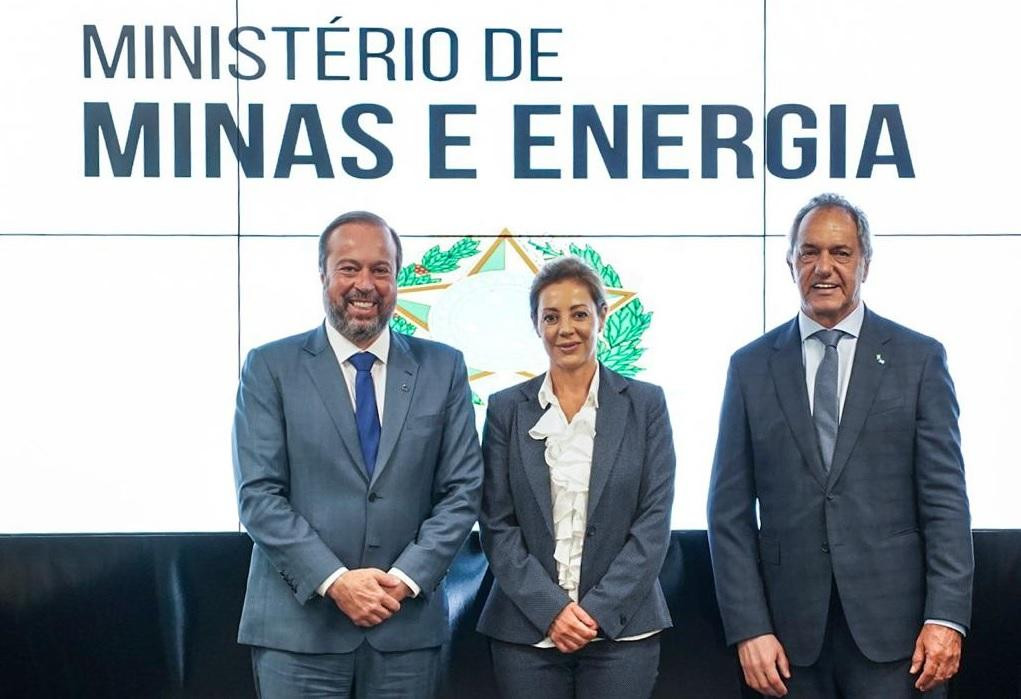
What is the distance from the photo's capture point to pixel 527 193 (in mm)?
4125

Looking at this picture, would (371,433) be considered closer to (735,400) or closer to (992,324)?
(735,400)

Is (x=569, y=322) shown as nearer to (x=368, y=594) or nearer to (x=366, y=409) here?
(x=366, y=409)

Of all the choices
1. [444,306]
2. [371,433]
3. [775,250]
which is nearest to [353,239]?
[371,433]

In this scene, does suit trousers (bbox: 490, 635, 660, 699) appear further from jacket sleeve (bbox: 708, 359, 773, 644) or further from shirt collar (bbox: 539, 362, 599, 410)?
shirt collar (bbox: 539, 362, 599, 410)

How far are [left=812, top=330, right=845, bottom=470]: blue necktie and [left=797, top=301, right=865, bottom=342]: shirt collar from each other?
0.02 m

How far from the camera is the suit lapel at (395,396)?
3.10 m

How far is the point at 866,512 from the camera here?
3.09m


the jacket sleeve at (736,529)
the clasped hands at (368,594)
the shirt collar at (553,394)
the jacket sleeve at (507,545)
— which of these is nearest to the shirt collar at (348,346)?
the jacket sleeve at (507,545)

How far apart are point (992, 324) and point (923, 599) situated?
1.38 metres

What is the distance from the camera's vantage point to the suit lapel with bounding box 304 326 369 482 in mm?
3088

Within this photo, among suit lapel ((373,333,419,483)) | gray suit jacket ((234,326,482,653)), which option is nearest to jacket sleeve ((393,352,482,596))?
gray suit jacket ((234,326,482,653))

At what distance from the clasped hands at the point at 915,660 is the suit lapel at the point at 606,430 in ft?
1.93

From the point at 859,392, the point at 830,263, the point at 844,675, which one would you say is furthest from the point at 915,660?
the point at 830,263

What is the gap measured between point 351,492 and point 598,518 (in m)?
0.64
